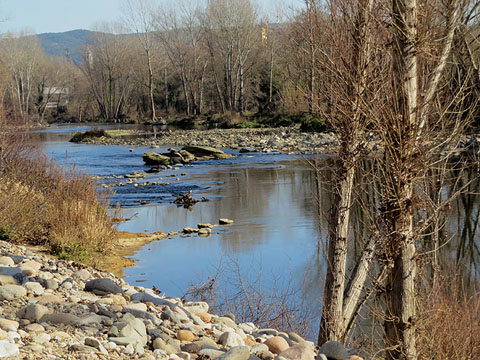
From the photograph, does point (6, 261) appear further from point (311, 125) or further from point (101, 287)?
point (311, 125)

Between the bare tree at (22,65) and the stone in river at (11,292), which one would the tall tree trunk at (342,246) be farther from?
the bare tree at (22,65)

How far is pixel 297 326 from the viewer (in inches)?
339

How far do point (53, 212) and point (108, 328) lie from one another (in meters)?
6.55

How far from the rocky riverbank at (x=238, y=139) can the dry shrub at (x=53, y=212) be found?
1763cm

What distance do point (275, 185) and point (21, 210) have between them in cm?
1245

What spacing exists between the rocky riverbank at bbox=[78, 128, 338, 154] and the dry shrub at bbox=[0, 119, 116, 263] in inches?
694

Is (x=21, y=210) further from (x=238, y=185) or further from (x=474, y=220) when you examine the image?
(x=238, y=185)

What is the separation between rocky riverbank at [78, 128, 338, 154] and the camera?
34469mm

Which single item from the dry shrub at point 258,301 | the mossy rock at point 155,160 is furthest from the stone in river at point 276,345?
the mossy rock at point 155,160

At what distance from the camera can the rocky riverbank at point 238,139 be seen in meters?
34.5

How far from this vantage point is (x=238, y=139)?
40094mm

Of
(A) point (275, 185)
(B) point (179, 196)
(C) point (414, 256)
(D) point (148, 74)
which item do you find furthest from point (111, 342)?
(D) point (148, 74)

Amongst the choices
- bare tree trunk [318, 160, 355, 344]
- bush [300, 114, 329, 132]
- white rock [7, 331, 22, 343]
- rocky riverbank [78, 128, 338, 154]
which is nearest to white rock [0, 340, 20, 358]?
white rock [7, 331, 22, 343]

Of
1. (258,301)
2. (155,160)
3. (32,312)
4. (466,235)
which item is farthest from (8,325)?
(155,160)
